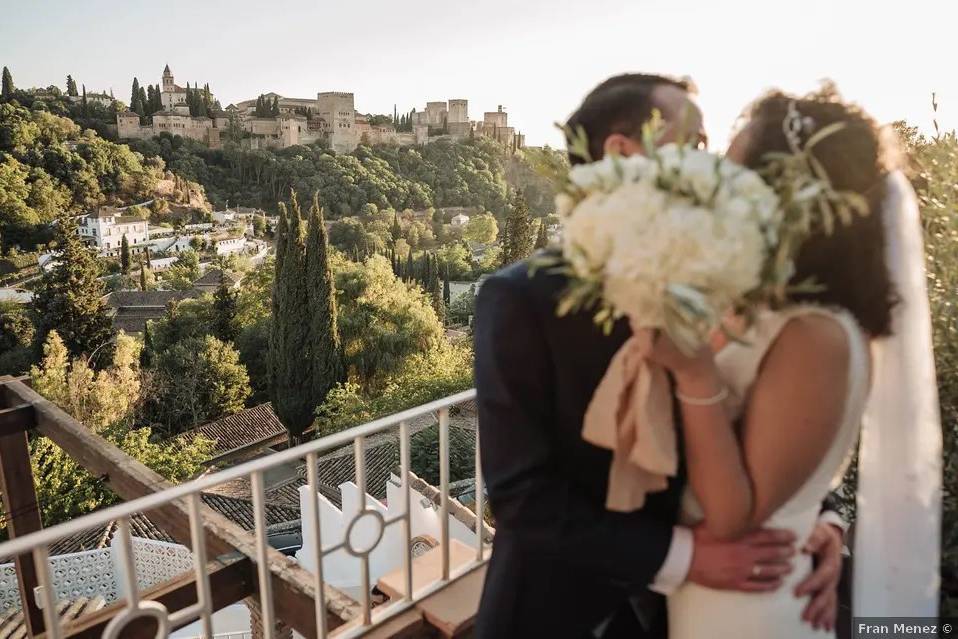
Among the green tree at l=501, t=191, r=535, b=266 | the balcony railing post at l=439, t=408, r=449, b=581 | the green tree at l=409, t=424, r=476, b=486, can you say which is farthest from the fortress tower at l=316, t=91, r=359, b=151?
the balcony railing post at l=439, t=408, r=449, b=581

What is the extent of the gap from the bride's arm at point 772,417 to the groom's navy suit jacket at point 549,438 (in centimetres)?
16

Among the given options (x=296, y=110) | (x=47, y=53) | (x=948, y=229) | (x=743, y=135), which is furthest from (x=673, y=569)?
(x=296, y=110)

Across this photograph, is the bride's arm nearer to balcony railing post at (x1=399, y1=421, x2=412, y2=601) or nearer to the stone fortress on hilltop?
balcony railing post at (x1=399, y1=421, x2=412, y2=601)

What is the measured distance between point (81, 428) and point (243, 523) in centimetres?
1360

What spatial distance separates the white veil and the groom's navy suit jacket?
1.43ft

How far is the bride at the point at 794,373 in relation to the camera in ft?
2.78

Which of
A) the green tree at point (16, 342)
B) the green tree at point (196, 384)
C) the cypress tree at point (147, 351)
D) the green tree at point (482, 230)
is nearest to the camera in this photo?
the green tree at point (196, 384)

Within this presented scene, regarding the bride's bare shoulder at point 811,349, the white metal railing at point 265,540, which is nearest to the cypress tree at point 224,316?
the white metal railing at point 265,540

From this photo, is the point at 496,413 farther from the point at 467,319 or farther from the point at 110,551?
the point at 467,319

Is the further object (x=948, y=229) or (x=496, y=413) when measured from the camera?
(x=948, y=229)

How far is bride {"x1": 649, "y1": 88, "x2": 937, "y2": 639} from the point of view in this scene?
2.78ft

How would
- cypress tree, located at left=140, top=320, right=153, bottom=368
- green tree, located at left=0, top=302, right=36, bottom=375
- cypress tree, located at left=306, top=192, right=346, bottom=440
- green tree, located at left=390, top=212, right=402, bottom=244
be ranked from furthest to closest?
green tree, located at left=390, top=212, right=402, bottom=244, cypress tree, located at left=140, top=320, right=153, bottom=368, green tree, located at left=0, top=302, right=36, bottom=375, cypress tree, located at left=306, top=192, right=346, bottom=440

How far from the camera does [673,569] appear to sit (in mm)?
985

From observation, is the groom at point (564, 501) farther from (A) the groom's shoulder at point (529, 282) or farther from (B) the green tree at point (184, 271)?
(B) the green tree at point (184, 271)
